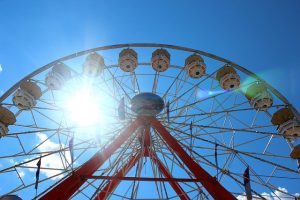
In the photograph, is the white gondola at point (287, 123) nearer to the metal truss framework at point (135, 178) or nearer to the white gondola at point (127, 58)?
the metal truss framework at point (135, 178)

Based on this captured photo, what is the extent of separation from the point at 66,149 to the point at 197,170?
5.25 m

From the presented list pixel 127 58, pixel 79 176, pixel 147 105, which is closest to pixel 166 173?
pixel 147 105

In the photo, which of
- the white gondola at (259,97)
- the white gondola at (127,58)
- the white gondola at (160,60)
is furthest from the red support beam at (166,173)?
the white gondola at (259,97)

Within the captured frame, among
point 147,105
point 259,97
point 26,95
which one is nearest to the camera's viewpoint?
point 147,105

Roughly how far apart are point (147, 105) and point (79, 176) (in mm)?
4508

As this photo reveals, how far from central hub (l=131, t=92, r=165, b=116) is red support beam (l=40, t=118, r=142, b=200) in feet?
5.80

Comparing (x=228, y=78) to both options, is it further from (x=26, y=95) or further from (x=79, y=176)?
(x=26, y=95)

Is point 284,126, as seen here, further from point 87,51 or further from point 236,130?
point 87,51

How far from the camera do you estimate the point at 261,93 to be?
14.5m

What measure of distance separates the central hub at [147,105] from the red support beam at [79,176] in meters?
1.77

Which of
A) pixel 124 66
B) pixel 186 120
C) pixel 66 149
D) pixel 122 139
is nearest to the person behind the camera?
pixel 122 139

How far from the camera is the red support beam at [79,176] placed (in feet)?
26.5

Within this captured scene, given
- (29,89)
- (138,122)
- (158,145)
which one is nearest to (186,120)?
(158,145)

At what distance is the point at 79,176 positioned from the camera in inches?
345
